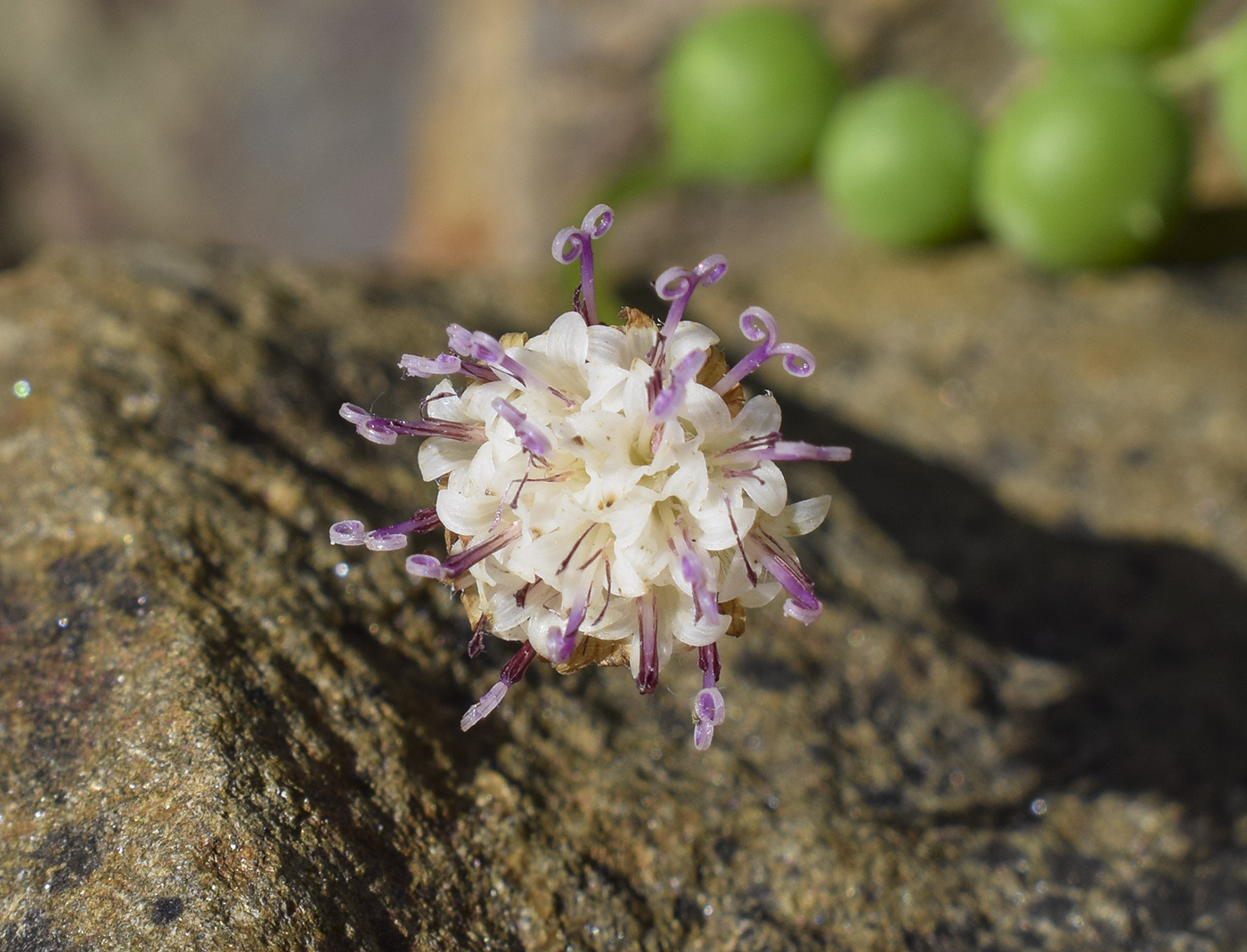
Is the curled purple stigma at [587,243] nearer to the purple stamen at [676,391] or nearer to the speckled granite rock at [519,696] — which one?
the purple stamen at [676,391]

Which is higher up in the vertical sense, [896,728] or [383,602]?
[383,602]

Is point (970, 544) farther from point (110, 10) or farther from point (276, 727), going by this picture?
point (110, 10)

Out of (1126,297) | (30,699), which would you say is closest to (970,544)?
(1126,297)

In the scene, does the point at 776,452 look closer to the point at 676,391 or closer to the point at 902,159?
the point at 676,391

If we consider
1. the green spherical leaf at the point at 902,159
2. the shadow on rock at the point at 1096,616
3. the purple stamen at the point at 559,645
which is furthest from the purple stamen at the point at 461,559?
the green spherical leaf at the point at 902,159

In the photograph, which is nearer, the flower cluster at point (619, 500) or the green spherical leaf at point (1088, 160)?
the flower cluster at point (619, 500)
